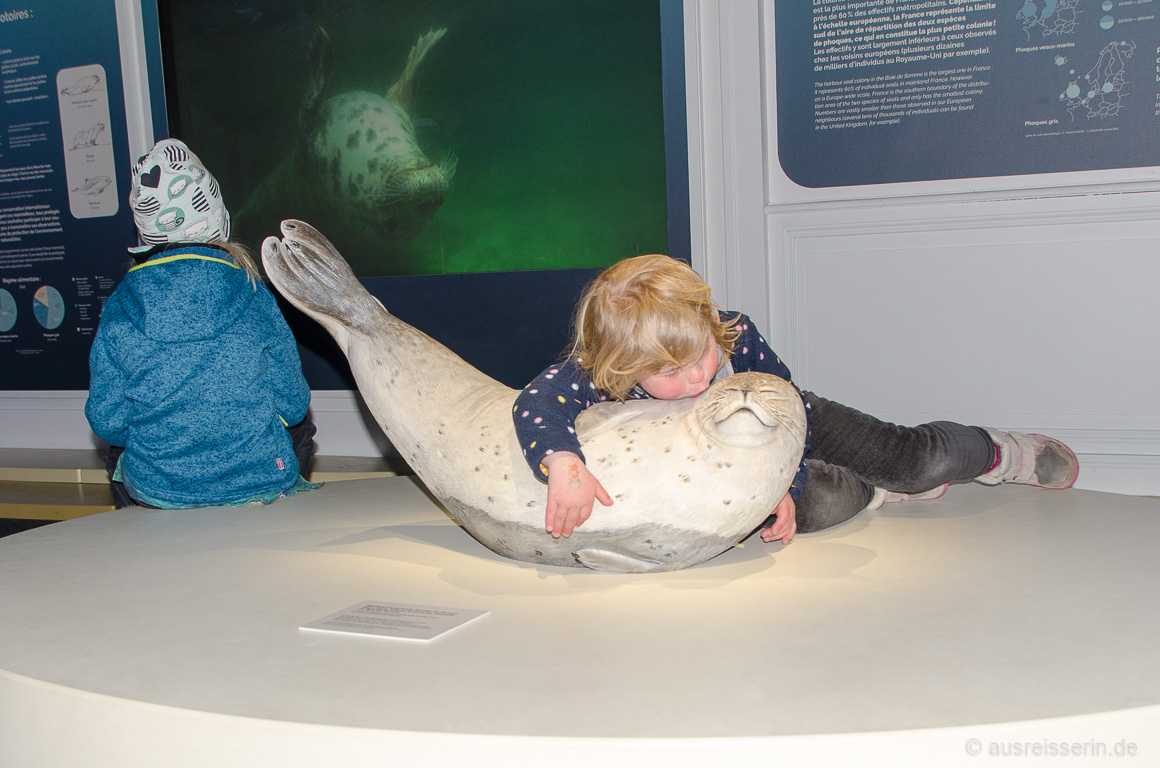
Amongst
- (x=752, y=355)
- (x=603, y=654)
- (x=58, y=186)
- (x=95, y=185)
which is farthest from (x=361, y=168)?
(x=603, y=654)

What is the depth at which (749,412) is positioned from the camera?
1.50m

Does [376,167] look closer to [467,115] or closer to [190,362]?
[467,115]

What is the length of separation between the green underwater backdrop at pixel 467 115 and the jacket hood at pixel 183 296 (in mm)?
1554

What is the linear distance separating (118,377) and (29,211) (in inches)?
104

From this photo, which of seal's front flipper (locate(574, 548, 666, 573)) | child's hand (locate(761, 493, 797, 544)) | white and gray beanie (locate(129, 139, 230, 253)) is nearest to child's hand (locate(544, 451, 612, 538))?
seal's front flipper (locate(574, 548, 666, 573))

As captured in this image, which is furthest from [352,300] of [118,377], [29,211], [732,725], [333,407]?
[29,211]

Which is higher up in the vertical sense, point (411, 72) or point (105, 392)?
point (411, 72)

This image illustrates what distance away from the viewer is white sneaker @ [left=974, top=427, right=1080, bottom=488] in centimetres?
216

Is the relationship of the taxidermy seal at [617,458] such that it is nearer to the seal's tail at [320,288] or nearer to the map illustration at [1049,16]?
the seal's tail at [320,288]

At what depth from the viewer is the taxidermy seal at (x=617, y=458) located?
5.00 feet

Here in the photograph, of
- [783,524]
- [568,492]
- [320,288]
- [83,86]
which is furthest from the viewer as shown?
[83,86]

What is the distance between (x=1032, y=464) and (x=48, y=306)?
4067mm

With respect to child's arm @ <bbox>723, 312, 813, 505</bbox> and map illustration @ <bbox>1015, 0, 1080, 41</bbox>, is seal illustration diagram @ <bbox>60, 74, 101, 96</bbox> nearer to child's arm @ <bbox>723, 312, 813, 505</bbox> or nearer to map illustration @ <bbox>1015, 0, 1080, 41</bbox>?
child's arm @ <bbox>723, 312, 813, 505</bbox>

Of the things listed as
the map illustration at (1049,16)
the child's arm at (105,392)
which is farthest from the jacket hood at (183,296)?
the map illustration at (1049,16)
